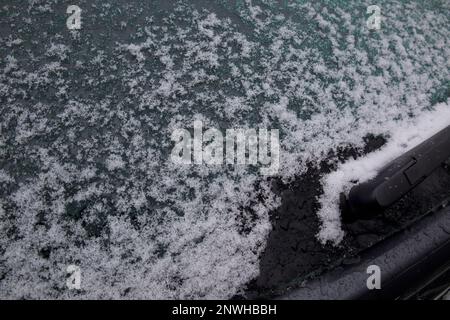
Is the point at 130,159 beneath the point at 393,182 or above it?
beneath

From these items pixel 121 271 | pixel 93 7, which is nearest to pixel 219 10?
pixel 93 7

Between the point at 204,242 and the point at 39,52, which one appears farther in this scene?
the point at 39,52

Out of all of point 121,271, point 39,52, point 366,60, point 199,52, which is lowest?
point 121,271

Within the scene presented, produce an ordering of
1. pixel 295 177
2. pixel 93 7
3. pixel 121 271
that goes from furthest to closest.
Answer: pixel 93 7, pixel 295 177, pixel 121 271

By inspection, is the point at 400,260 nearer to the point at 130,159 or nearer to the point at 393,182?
the point at 393,182

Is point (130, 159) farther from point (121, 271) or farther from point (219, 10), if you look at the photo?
point (219, 10)

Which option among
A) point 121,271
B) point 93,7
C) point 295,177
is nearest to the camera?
point 121,271
